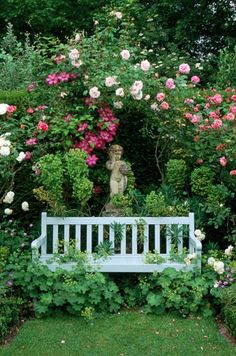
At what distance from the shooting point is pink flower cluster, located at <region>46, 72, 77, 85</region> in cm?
673

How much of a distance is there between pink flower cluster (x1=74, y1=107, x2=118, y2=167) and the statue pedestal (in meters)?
0.52

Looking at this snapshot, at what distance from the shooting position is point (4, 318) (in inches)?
187

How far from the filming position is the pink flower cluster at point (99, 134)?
6500 mm

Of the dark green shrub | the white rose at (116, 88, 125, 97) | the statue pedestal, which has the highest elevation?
the white rose at (116, 88, 125, 97)

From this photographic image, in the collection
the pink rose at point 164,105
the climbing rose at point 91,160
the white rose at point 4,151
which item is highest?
the pink rose at point 164,105

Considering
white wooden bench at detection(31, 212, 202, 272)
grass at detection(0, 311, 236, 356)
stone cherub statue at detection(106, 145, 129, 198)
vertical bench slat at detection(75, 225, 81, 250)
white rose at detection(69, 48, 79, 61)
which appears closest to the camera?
grass at detection(0, 311, 236, 356)

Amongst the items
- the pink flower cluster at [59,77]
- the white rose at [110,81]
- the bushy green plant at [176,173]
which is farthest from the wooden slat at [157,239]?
the pink flower cluster at [59,77]

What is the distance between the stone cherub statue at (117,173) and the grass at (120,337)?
1450 mm

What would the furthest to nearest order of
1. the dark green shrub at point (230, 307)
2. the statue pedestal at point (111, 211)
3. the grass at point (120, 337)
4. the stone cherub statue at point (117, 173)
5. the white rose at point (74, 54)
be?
the white rose at point (74, 54), the stone cherub statue at point (117, 173), the statue pedestal at point (111, 211), the dark green shrub at point (230, 307), the grass at point (120, 337)

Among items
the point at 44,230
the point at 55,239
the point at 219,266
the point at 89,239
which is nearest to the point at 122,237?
the point at 89,239

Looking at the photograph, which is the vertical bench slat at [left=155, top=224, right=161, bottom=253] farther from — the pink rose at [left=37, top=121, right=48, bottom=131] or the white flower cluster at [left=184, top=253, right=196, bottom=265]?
the pink rose at [left=37, top=121, right=48, bottom=131]

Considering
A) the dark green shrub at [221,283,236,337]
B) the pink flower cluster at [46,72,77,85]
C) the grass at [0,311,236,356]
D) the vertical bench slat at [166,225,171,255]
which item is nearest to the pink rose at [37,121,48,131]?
the pink flower cluster at [46,72,77,85]

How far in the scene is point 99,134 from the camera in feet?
21.8

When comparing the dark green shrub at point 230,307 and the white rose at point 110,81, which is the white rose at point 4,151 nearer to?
the white rose at point 110,81
